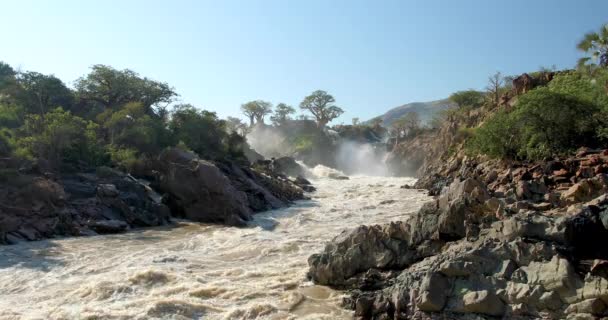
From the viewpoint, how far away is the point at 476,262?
24.3 feet

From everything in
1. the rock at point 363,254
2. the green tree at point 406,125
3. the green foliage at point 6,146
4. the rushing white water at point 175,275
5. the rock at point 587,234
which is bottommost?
the rushing white water at point 175,275

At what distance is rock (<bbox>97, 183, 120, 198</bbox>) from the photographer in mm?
19078

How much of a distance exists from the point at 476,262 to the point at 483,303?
2.58 feet

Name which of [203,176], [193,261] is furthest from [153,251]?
[203,176]

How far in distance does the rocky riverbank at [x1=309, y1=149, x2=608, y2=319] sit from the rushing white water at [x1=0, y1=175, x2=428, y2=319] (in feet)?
2.48

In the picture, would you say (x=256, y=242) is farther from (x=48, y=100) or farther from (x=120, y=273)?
(x=48, y=100)

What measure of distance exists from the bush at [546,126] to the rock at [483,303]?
15431 mm

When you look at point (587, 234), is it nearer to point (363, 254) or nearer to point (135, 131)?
point (363, 254)

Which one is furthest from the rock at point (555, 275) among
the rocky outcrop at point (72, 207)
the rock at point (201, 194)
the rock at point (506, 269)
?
the rocky outcrop at point (72, 207)

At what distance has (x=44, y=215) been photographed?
1658cm

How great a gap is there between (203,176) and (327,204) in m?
7.24

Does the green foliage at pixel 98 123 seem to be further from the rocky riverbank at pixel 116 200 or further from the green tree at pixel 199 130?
the rocky riverbank at pixel 116 200

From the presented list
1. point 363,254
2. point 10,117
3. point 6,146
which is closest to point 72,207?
point 6,146

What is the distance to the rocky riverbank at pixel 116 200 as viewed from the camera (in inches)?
640
